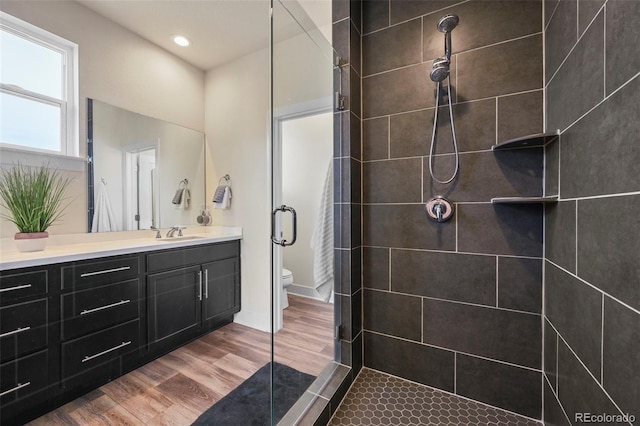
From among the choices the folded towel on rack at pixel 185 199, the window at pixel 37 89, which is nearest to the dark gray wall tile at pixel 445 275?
the folded towel on rack at pixel 185 199

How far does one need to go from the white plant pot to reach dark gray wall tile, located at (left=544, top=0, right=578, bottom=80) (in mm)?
2820

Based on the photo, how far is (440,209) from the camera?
1.42 metres

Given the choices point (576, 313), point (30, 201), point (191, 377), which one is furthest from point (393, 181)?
point (30, 201)

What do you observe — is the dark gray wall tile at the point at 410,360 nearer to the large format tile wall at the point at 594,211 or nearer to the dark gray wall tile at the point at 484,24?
the large format tile wall at the point at 594,211

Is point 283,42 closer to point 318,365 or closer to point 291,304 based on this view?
point 291,304

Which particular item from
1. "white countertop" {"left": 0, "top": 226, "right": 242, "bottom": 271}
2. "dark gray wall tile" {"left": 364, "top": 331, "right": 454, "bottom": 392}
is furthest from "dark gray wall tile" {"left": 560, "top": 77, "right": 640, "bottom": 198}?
"white countertop" {"left": 0, "top": 226, "right": 242, "bottom": 271}

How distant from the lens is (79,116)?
1.90 metres

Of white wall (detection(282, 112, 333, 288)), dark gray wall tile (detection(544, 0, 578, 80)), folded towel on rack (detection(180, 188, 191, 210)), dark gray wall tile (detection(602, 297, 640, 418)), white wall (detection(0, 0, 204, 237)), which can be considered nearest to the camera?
dark gray wall tile (detection(602, 297, 640, 418))

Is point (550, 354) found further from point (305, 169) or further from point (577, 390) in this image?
point (305, 169)

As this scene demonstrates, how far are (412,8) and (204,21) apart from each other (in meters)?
1.71

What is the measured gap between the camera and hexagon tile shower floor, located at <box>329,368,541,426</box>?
49.4 inches

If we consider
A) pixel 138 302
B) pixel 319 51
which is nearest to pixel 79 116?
pixel 138 302

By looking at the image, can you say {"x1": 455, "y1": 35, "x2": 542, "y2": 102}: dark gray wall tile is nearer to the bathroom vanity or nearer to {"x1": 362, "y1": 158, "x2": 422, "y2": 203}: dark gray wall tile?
{"x1": 362, "y1": 158, "x2": 422, "y2": 203}: dark gray wall tile

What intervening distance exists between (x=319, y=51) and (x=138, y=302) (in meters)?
2.16
